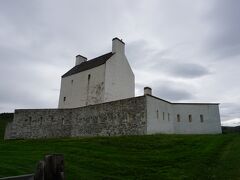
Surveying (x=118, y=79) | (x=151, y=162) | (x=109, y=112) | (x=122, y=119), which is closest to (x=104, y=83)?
(x=118, y=79)

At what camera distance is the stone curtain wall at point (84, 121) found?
2225cm

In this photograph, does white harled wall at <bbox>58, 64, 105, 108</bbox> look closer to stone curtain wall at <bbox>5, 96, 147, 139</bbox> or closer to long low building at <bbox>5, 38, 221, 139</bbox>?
long low building at <bbox>5, 38, 221, 139</bbox>

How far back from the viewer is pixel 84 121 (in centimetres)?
2750

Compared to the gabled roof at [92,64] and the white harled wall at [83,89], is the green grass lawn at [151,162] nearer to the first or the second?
the white harled wall at [83,89]

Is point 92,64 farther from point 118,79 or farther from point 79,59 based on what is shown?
point 79,59

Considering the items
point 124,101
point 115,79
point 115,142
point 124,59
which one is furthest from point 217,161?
point 124,59

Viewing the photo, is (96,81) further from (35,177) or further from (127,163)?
(35,177)

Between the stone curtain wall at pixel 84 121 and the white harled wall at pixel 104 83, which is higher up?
the white harled wall at pixel 104 83

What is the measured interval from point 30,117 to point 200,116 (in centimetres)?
2140

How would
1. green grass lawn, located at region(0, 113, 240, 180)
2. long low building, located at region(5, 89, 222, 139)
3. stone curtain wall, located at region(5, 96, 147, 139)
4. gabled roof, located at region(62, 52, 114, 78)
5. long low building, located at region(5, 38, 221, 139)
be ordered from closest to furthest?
green grass lawn, located at region(0, 113, 240, 180) < long low building, located at region(5, 89, 222, 139) < stone curtain wall, located at region(5, 96, 147, 139) < long low building, located at region(5, 38, 221, 139) < gabled roof, located at region(62, 52, 114, 78)

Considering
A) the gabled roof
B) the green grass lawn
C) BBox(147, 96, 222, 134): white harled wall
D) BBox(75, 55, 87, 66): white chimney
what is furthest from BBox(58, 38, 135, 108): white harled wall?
the green grass lawn

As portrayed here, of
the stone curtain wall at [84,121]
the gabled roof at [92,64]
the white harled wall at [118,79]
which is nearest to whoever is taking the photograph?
the stone curtain wall at [84,121]

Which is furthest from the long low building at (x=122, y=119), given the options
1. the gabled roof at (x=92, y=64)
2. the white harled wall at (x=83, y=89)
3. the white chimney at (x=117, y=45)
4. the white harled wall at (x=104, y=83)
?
the white chimney at (x=117, y=45)

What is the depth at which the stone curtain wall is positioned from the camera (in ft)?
73.0
